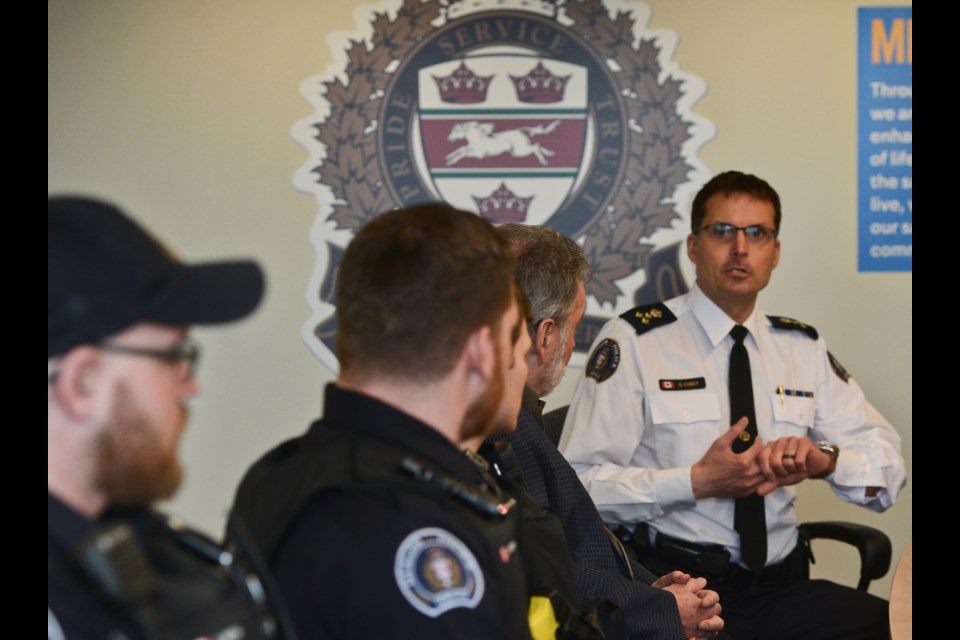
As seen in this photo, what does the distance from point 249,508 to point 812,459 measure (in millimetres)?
1763

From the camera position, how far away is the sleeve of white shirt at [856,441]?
8.95ft

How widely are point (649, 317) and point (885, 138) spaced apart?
4.36ft

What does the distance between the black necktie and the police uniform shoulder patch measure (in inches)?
65.4

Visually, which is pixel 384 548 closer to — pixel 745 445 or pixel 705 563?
pixel 705 563

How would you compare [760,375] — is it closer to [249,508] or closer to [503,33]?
[503,33]

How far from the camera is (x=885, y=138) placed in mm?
3564

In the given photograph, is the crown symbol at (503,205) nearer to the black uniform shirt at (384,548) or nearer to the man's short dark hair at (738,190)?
the man's short dark hair at (738,190)

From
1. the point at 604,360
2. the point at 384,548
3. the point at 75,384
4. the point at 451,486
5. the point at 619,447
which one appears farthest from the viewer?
the point at 604,360

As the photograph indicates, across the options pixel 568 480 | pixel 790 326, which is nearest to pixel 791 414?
pixel 790 326

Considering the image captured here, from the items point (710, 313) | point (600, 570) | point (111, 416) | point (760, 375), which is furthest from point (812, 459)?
point (111, 416)

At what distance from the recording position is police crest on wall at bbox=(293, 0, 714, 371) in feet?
11.6

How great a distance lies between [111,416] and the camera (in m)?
0.82

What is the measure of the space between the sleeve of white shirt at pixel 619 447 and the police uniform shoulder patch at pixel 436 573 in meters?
1.47

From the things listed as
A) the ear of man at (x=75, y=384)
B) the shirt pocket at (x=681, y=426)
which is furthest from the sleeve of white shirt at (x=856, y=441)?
the ear of man at (x=75, y=384)
